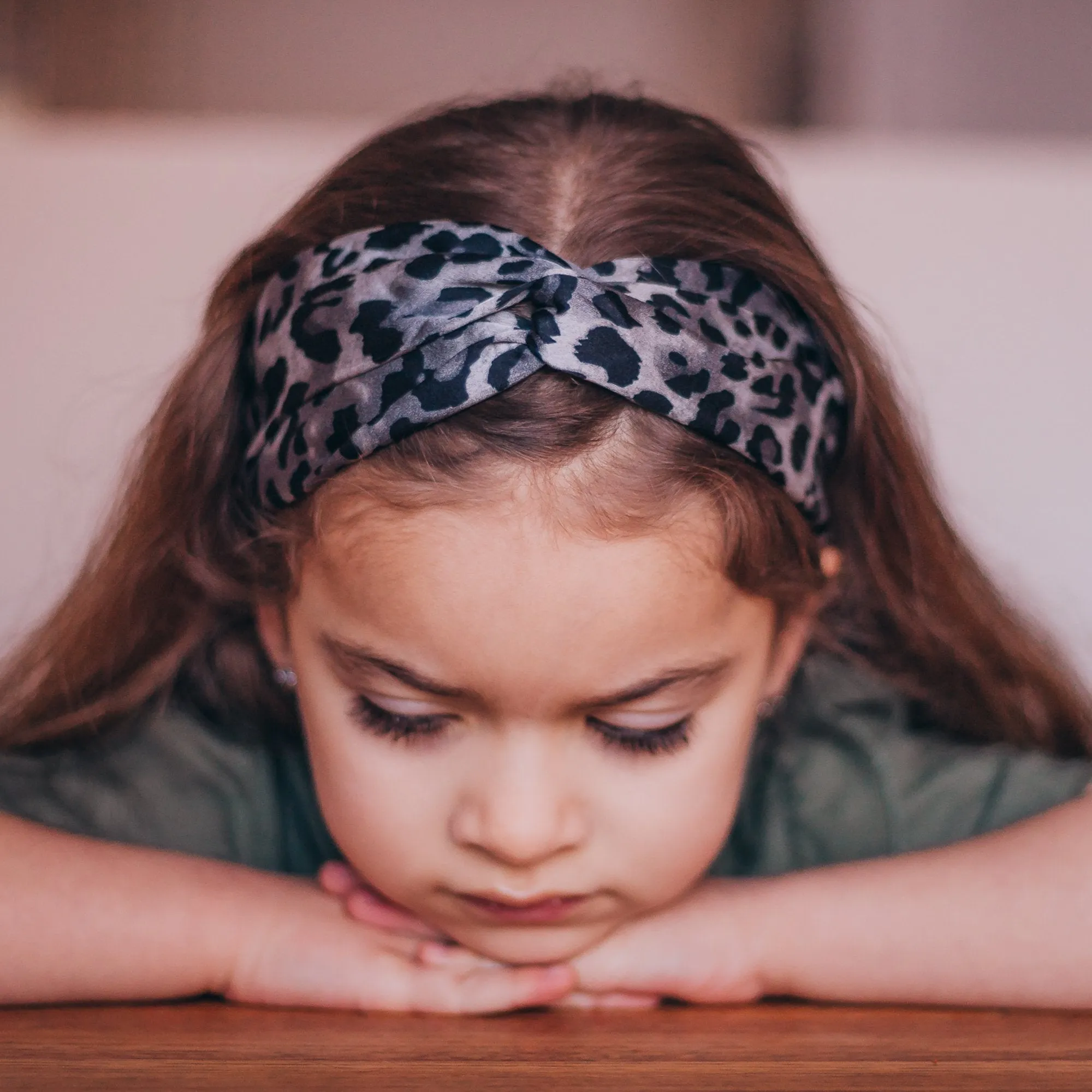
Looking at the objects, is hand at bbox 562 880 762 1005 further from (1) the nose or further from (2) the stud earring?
(2) the stud earring

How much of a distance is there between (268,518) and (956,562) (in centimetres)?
59

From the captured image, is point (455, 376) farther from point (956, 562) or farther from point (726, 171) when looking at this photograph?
point (956, 562)

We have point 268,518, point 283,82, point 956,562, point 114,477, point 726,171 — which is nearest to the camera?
point 268,518

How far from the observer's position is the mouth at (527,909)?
0.78 metres

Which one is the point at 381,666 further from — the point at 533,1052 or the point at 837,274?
the point at 837,274

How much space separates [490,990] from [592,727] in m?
0.18

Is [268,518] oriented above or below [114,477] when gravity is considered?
above

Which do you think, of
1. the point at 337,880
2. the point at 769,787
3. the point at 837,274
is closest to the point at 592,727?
the point at 337,880

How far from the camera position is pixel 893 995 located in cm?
79

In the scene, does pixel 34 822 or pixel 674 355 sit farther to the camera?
pixel 34 822

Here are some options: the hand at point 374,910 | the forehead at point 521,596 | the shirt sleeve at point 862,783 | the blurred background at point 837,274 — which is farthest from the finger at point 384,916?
the blurred background at point 837,274

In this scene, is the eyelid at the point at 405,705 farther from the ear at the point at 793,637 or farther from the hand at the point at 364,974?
→ the ear at the point at 793,637

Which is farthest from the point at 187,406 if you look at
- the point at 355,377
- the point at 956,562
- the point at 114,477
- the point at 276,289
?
the point at 956,562

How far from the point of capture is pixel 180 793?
100 cm
